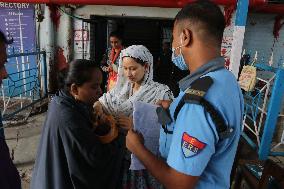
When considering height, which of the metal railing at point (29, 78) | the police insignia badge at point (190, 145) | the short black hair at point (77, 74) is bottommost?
the metal railing at point (29, 78)

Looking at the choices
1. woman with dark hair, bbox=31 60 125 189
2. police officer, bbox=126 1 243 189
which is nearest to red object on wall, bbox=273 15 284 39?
woman with dark hair, bbox=31 60 125 189

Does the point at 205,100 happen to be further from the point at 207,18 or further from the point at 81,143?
the point at 81,143

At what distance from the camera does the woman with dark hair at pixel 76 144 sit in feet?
5.24

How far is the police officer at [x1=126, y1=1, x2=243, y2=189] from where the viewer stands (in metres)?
1.01

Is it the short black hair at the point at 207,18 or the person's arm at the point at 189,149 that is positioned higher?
the short black hair at the point at 207,18

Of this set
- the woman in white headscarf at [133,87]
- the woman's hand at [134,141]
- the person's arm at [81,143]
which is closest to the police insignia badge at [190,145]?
the woman's hand at [134,141]

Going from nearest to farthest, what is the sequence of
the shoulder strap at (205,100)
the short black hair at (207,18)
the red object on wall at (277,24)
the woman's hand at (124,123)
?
1. the shoulder strap at (205,100)
2. the short black hair at (207,18)
3. the woman's hand at (124,123)
4. the red object on wall at (277,24)

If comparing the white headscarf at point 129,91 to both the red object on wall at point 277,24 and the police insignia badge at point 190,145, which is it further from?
the red object on wall at point 277,24

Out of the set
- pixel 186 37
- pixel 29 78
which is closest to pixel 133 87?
pixel 186 37

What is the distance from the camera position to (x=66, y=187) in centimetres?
168

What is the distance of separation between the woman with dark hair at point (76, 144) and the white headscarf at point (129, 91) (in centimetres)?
38

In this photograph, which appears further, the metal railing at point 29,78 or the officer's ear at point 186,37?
the metal railing at point 29,78

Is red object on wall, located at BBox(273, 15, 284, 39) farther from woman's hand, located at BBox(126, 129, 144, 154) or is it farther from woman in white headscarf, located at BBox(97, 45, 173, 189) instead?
woman's hand, located at BBox(126, 129, 144, 154)

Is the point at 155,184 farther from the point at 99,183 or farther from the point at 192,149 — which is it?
the point at 192,149
